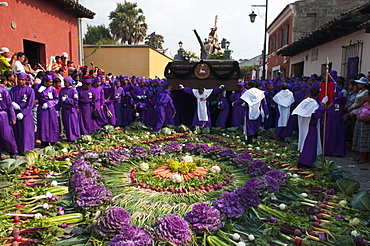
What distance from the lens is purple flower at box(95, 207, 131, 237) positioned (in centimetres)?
347

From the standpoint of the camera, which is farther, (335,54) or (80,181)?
(335,54)

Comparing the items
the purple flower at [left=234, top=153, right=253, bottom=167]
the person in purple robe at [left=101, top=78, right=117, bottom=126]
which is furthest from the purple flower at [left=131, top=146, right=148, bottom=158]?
the person in purple robe at [left=101, top=78, right=117, bottom=126]

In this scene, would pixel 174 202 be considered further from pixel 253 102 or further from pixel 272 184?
pixel 253 102

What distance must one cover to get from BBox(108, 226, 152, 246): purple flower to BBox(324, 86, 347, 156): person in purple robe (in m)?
5.71

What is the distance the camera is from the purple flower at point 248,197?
4164mm

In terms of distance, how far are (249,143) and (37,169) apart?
5.15 m

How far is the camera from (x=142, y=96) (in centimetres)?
1081

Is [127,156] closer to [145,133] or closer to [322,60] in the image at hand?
[145,133]

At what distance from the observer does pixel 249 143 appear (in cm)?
838

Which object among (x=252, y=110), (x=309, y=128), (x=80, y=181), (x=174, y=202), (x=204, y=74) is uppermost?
(x=204, y=74)

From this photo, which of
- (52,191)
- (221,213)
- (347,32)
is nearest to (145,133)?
(52,191)

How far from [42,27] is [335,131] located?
12.3 m

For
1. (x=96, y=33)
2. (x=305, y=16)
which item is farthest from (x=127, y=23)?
(x=305, y=16)

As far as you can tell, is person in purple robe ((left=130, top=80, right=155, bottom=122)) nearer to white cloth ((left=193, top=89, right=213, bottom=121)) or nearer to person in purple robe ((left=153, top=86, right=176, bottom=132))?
person in purple robe ((left=153, top=86, right=176, bottom=132))
